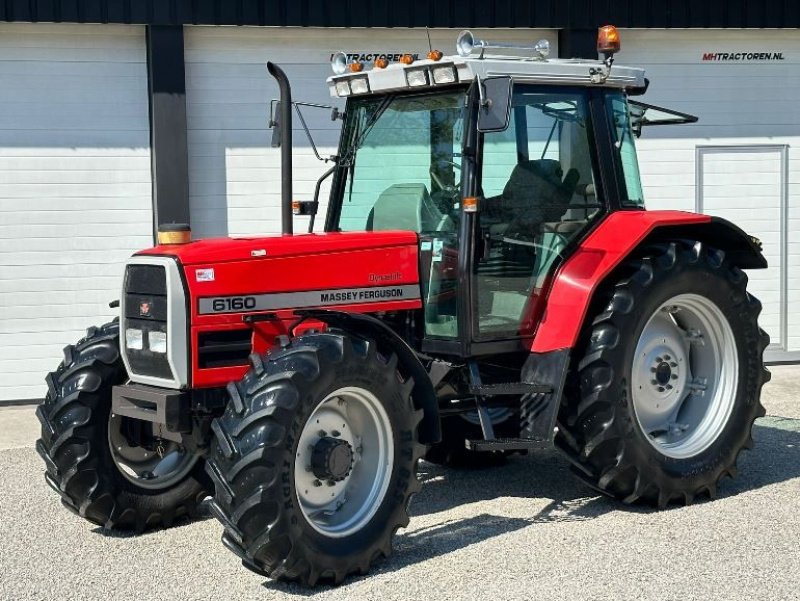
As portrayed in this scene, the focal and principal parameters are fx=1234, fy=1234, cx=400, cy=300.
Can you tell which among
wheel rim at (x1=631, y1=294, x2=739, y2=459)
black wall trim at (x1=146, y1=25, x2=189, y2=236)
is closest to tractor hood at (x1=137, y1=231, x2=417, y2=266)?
wheel rim at (x1=631, y1=294, x2=739, y2=459)

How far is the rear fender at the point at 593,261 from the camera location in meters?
6.16

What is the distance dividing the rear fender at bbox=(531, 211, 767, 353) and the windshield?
2.19ft

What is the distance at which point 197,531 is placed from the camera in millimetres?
6109

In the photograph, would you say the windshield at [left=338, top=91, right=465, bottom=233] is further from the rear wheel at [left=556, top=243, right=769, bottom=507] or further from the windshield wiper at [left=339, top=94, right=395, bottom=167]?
the rear wheel at [left=556, top=243, right=769, bottom=507]

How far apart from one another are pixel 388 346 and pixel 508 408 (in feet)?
3.58

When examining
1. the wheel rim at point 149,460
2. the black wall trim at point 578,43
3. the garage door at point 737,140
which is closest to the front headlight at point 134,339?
the wheel rim at point 149,460

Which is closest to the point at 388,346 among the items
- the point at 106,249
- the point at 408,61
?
the point at 408,61

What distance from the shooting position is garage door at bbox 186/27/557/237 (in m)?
10.2

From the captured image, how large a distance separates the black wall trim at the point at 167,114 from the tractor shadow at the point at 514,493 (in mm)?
3674

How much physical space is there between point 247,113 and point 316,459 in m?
5.47

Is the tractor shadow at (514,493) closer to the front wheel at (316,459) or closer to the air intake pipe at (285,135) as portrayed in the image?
the front wheel at (316,459)

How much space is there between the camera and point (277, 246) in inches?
223

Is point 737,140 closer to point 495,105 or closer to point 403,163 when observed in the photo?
point 403,163

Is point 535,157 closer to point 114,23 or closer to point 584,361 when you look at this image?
point 584,361
